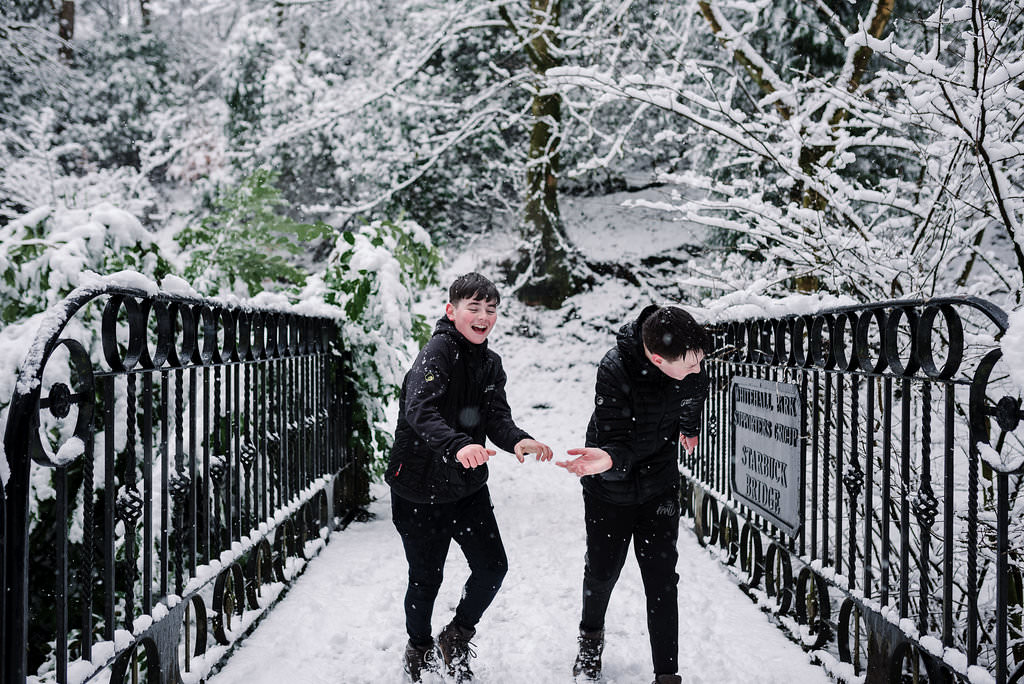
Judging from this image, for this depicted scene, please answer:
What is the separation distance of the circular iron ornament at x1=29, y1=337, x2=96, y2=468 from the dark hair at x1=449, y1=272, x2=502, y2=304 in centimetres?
Answer: 138

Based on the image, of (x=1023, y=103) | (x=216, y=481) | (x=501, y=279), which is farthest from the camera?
(x=501, y=279)

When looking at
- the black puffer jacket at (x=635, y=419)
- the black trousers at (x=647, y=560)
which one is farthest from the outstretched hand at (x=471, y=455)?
the black trousers at (x=647, y=560)

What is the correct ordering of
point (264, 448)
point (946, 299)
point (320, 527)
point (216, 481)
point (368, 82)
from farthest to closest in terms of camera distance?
point (368, 82)
point (320, 527)
point (264, 448)
point (216, 481)
point (946, 299)

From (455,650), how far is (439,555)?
1.33 feet

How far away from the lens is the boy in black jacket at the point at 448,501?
2.85 meters

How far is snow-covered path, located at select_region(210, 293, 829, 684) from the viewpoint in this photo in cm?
303

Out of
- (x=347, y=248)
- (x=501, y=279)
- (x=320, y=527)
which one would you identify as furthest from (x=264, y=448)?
(x=501, y=279)

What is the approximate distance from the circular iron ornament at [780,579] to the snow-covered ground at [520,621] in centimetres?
13

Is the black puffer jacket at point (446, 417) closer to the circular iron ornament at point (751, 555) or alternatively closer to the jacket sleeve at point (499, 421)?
the jacket sleeve at point (499, 421)

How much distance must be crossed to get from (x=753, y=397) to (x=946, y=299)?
A: 1966mm

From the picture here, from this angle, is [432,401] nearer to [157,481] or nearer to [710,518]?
[157,481]

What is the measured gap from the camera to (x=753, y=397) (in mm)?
4055

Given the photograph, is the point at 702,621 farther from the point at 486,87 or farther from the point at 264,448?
the point at 486,87

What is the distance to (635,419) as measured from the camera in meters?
2.78
